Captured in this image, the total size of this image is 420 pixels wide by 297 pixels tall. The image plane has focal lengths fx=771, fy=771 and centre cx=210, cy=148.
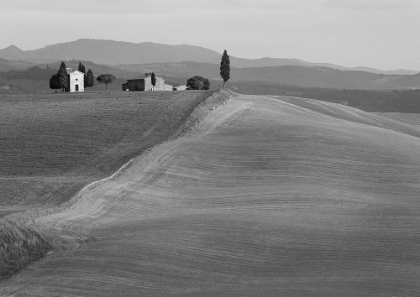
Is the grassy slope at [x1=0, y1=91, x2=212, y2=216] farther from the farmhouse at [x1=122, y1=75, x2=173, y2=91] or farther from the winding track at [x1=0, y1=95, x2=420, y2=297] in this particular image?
the farmhouse at [x1=122, y1=75, x2=173, y2=91]

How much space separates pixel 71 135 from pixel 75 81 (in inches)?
1324

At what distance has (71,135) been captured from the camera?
207ft

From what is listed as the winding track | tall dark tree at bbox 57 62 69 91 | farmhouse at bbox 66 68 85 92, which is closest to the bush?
farmhouse at bbox 66 68 85 92

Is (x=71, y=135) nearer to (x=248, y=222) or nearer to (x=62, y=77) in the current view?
(x=248, y=222)

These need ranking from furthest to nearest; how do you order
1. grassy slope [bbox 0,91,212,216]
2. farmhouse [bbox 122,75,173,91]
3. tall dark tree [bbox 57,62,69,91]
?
farmhouse [bbox 122,75,173,91] < tall dark tree [bbox 57,62,69,91] < grassy slope [bbox 0,91,212,216]

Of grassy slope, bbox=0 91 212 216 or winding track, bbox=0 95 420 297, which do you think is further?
grassy slope, bbox=0 91 212 216

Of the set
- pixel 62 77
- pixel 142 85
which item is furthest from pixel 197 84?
pixel 62 77

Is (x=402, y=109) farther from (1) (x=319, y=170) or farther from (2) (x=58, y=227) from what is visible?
(2) (x=58, y=227)

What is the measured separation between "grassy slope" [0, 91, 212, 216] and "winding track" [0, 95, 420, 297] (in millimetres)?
2811

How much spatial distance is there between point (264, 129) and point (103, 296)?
113 ft

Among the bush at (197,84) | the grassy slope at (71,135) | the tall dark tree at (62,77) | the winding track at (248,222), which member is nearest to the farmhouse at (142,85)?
the bush at (197,84)

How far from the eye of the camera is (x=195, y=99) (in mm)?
74125

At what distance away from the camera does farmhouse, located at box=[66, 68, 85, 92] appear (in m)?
94.9

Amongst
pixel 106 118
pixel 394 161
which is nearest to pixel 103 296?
pixel 394 161
